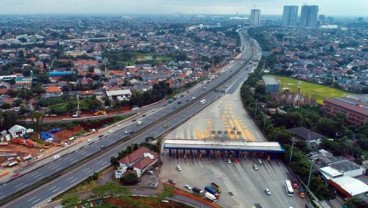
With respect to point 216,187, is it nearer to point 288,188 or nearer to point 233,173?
point 233,173

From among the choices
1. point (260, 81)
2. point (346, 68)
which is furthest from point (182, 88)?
point (346, 68)

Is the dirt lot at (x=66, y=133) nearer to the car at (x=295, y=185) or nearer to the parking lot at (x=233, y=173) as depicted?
the parking lot at (x=233, y=173)

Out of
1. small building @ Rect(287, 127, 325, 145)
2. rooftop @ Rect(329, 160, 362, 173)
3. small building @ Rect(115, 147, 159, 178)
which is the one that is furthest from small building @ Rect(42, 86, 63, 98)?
rooftop @ Rect(329, 160, 362, 173)

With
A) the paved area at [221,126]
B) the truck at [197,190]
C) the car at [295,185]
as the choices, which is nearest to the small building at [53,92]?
the paved area at [221,126]

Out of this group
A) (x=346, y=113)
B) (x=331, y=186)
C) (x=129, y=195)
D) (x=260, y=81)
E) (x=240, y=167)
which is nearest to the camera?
(x=129, y=195)

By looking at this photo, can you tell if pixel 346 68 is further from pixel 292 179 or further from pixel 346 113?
pixel 292 179

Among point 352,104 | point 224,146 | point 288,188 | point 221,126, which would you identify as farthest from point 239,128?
point 352,104
